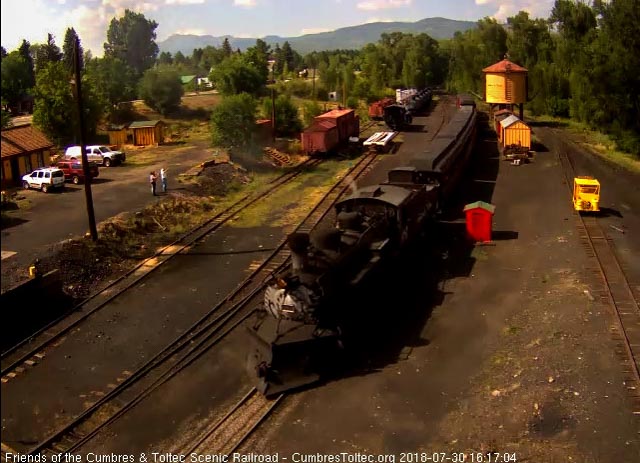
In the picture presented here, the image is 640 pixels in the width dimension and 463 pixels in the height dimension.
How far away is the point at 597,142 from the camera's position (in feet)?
147

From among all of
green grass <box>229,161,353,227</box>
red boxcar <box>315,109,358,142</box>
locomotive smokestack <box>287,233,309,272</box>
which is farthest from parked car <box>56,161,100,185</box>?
locomotive smokestack <box>287,233,309,272</box>

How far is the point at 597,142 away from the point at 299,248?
39533 millimetres

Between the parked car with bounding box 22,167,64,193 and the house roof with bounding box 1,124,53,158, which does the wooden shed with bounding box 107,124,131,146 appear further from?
the parked car with bounding box 22,167,64,193

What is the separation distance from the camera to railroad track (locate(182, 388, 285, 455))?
35.9 ft

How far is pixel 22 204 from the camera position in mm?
28516

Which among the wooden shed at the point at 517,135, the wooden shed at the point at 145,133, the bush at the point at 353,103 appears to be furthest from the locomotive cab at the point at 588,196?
the bush at the point at 353,103

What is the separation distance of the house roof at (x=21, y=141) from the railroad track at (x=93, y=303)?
1480 centimetres

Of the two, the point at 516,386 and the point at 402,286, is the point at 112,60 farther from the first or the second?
the point at 516,386

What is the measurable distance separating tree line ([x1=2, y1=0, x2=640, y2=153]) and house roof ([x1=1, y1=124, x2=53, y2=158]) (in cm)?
479

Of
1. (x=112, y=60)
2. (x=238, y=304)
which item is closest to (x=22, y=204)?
(x=238, y=304)

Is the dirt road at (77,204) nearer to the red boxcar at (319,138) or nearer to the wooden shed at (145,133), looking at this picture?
the wooden shed at (145,133)

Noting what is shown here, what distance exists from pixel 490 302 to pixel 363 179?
17163 millimetres

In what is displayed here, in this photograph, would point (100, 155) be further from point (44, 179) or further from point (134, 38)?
point (134, 38)

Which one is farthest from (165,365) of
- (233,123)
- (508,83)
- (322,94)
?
(322,94)
